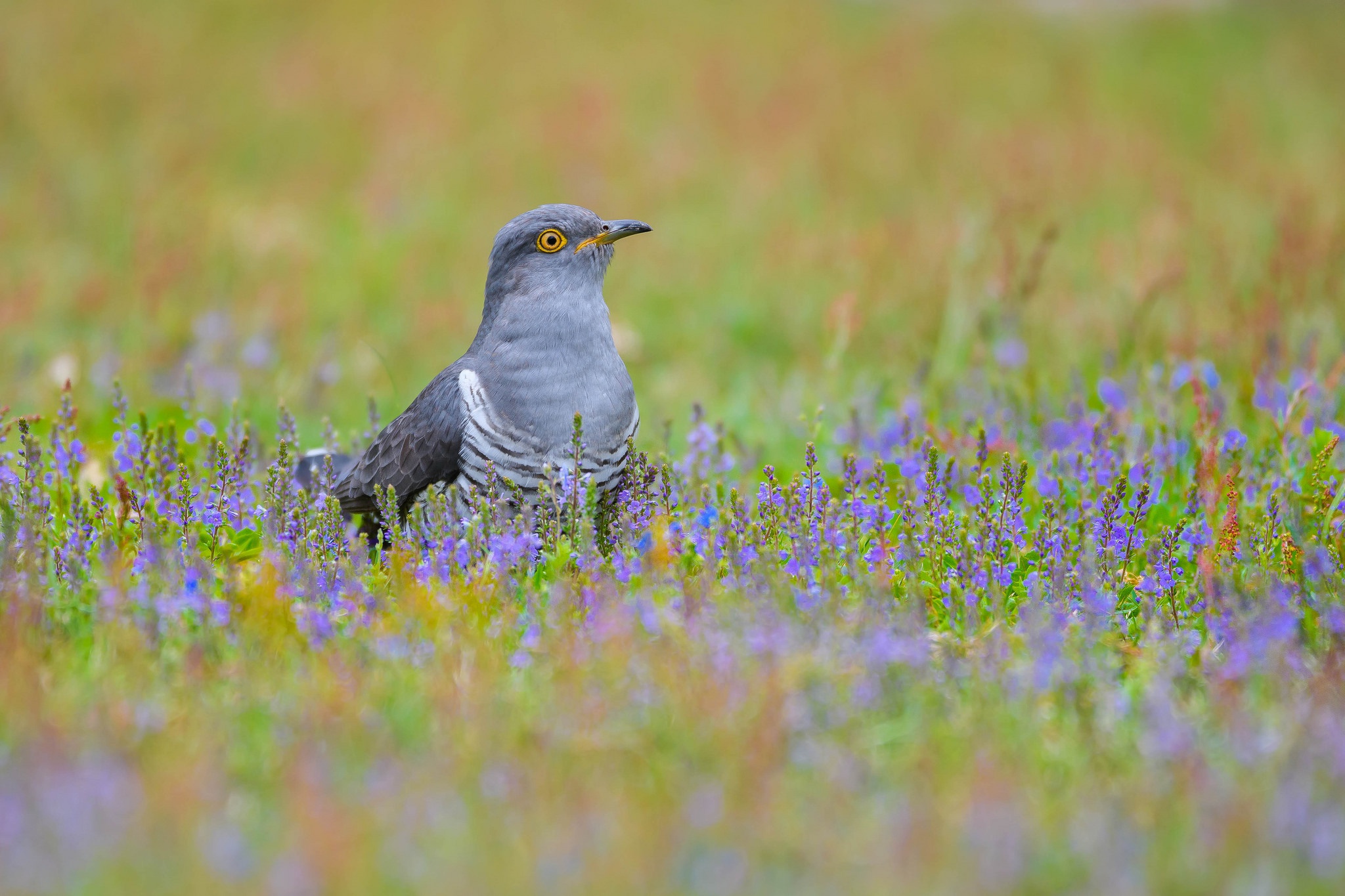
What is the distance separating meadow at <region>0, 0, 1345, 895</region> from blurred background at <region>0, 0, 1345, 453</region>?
0.06 meters

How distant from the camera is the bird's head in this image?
4.55 meters

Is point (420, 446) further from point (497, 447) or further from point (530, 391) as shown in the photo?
point (530, 391)

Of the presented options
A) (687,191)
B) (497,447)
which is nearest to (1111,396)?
(497,447)

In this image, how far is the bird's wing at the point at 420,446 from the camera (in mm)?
4398

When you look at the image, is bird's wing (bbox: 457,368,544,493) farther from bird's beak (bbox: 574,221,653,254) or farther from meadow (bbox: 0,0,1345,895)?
bird's beak (bbox: 574,221,653,254)

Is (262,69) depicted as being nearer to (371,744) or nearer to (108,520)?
(108,520)

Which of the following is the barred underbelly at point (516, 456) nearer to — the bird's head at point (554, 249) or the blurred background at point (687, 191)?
the bird's head at point (554, 249)

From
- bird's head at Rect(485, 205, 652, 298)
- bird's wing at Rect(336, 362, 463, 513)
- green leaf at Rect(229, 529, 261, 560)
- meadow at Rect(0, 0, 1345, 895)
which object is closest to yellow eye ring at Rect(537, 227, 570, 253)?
bird's head at Rect(485, 205, 652, 298)

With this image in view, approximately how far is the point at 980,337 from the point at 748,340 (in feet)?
6.11

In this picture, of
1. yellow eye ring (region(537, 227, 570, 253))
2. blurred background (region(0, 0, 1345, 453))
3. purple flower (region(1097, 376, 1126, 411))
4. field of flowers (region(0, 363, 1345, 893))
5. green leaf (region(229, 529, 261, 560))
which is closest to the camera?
field of flowers (region(0, 363, 1345, 893))

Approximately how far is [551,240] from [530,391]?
1.93 ft

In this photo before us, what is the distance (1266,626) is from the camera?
3.15 metres

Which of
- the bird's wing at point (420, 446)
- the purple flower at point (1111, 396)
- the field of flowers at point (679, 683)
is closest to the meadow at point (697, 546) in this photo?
the field of flowers at point (679, 683)

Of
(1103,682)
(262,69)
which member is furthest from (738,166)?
(1103,682)
